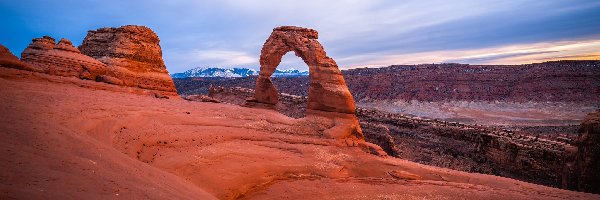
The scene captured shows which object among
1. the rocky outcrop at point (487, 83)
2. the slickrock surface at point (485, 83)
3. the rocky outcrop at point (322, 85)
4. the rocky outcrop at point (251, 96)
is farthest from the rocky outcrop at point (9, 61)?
the rocky outcrop at point (487, 83)

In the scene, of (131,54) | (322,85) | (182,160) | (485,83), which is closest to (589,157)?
(322,85)

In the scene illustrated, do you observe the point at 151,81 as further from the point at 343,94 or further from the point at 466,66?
the point at 466,66

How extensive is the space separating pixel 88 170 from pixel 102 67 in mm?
14549

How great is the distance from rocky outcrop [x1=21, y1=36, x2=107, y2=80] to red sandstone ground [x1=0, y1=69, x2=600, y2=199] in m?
1.86

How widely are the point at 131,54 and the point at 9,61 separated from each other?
23.1 ft

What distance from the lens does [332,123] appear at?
496 inches

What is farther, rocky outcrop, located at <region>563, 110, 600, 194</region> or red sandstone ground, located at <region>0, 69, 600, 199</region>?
rocky outcrop, located at <region>563, 110, 600, 194</region>

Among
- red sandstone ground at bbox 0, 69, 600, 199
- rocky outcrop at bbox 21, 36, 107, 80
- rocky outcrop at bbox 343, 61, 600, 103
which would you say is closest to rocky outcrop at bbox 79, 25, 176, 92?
rocky outcrop at bbox 21, 36, 107, 80

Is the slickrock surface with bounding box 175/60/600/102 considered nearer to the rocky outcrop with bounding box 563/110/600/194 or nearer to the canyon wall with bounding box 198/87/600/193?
the canyon wall with bounding box 198/87/600/193

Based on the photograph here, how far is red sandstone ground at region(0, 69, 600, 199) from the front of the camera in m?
3.62

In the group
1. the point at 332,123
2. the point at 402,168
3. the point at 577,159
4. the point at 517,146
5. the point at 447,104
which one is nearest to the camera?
the point at 402,168

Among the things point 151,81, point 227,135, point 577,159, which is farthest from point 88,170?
point 151,81

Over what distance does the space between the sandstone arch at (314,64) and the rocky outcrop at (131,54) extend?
683 centimetres

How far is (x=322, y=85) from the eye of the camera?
13375 millimetres
